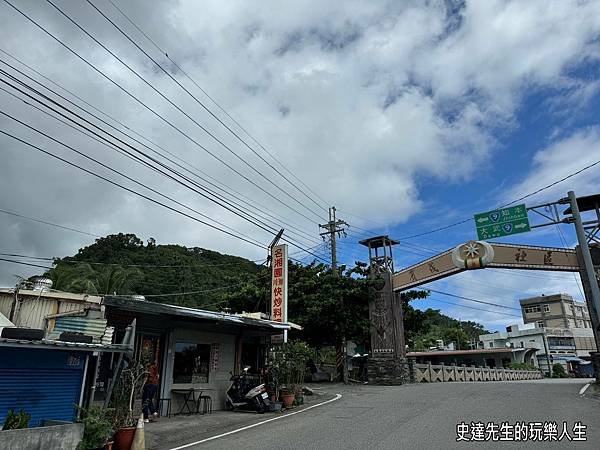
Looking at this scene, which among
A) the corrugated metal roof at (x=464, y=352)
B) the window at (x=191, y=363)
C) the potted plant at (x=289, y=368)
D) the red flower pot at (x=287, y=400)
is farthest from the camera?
the corrugated metal roof at (x=464, y=352)

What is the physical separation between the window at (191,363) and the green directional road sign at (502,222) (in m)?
10.5

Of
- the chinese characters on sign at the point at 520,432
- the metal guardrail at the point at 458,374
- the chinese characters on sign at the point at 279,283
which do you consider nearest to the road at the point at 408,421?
the chinese characters on sign at the point at 520,432

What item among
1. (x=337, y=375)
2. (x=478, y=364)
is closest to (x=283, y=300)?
(x=337, y=375)

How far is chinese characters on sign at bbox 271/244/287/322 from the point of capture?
17.2 metres

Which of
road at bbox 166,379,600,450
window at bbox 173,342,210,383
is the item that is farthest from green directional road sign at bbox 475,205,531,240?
window at bbox 173,342,210,383

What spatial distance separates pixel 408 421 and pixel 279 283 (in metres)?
8.95

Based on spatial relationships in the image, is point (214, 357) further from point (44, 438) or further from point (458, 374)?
point (458, 374)

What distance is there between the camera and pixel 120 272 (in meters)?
28.2

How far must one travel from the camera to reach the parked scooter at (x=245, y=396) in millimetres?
12578

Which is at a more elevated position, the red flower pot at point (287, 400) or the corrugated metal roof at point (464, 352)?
the corrugated metal roof at point (464, 352)

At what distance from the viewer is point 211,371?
1378 centimetres

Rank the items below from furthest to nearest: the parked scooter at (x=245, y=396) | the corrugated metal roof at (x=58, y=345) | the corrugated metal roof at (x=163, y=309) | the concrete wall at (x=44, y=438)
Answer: the parked scooter at (x=245, y=396), the corrugated metal roof at (x=163, y=309), the corrugated metal roof at (x=58, y=345), the concrete wall at (x=44, y=438)

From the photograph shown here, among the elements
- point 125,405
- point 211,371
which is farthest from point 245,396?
point 125,405

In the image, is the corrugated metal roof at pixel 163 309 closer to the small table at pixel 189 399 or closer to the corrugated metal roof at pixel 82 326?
the corrugated metal roof at pixel 82 326
